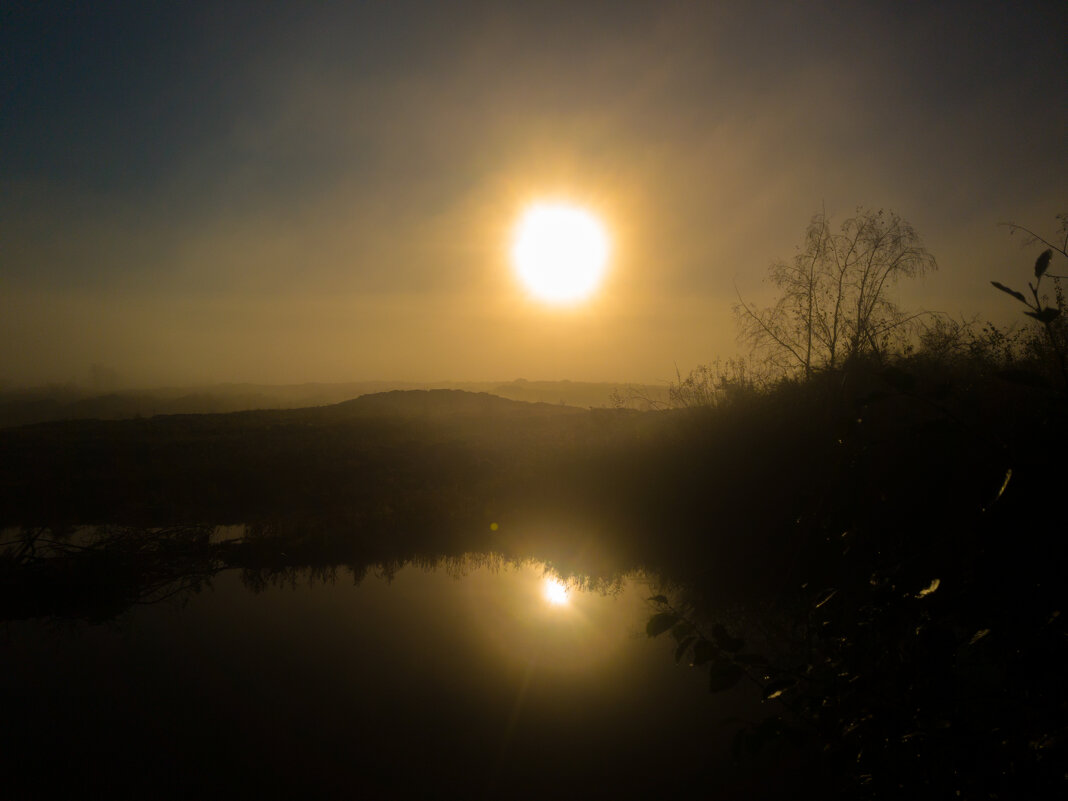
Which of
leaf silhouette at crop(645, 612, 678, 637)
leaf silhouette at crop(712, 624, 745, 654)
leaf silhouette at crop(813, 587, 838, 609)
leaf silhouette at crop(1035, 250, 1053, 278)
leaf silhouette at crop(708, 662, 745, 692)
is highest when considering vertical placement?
leaf silhouette at crop(1035, 250, 1053, 278)

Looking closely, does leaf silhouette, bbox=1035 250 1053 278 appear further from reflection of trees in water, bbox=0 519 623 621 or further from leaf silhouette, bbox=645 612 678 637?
reflection of trees in water, bbox=0 519 623 621

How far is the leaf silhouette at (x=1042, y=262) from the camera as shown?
Result: 51.8 inches

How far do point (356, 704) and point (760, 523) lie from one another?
7.27 metres

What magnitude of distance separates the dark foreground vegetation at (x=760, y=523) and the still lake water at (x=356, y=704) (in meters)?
0.67

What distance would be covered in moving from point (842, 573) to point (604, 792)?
2.90 m

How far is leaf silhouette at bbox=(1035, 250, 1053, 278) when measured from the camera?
132 cm

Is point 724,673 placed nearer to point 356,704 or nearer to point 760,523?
point 356,704

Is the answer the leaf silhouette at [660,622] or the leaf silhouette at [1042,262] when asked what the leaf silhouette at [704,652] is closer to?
the leaf silhouette at [660,622]

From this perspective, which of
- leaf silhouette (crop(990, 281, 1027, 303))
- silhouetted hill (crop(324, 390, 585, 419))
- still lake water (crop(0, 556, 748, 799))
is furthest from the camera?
silhouetted hill (crop(324, 390, 585, 419))

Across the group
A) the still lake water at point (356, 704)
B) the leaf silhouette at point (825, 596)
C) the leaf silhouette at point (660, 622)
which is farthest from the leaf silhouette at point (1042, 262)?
the still lake water at point (356, 704)

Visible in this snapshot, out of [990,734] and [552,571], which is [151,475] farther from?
[990,734]

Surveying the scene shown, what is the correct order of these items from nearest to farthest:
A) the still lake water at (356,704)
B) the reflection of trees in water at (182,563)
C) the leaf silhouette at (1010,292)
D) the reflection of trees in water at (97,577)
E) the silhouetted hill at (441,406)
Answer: the leaf silhouette at (1010,292), the still lake water at (356,704), the reflection of trees in water at (97,577), the reflection of trees in water at (182,563), the silhouetted hill at (441,406)

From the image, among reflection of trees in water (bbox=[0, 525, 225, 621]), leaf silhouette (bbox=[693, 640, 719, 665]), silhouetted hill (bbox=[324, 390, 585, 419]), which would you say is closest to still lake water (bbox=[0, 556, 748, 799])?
reflection of trees in water (bbox=[0, 525, 225, 621])

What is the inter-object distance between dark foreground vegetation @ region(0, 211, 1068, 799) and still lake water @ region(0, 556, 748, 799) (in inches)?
26.4
